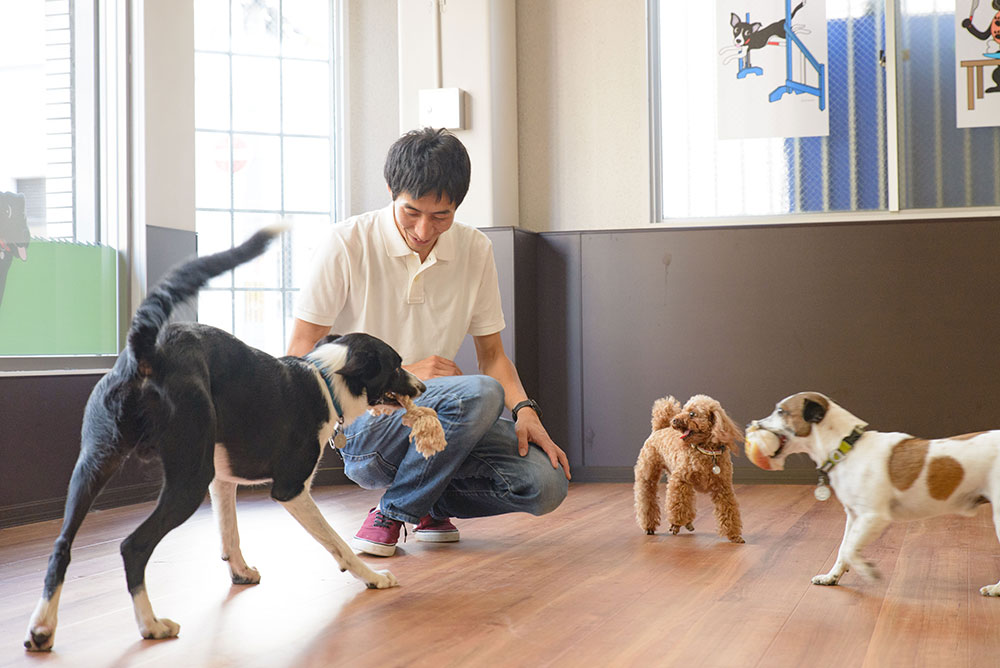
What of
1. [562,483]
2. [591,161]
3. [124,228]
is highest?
[591,161]

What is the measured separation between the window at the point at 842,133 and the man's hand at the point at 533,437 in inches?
84.3

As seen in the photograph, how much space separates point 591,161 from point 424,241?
221 cm

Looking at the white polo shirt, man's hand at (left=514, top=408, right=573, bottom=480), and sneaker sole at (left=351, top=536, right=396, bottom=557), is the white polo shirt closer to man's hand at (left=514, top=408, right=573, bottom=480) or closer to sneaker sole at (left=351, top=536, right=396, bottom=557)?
man's hand at (left=514, top=408, right=573, bottom=480)

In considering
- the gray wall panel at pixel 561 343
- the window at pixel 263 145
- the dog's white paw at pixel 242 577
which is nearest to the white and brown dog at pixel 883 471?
the dog's white paw at pixel 242 577

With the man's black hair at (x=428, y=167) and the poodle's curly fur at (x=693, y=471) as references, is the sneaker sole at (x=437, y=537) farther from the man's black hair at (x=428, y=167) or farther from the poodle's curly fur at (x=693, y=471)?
the man's black hair at (x=428, y=167)

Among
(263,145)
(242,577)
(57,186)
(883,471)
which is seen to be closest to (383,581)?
(242,577)

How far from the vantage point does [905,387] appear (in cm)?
384

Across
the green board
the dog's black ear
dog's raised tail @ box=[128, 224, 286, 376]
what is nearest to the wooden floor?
the dog's black ear

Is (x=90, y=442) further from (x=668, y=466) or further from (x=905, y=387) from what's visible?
(x=905, y=387)

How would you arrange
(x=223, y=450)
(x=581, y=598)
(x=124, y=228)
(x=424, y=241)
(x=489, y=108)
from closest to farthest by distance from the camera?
(x=223, y=450)
(x=581, y=598)
(x=424, y=241)
(x=124, y=228)
(x=489, y=108)

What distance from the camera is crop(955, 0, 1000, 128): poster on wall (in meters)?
3.93

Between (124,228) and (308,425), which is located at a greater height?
(124,228)

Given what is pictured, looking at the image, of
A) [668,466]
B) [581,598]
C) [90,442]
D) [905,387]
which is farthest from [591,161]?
[90,442]

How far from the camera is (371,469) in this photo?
241 cm
